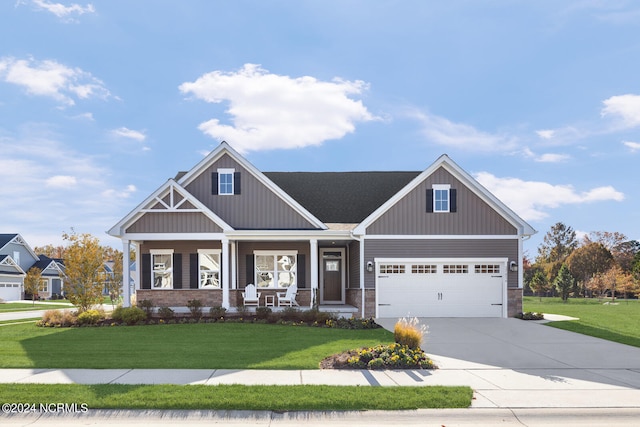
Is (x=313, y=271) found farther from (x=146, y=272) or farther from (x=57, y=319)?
(x=57, y=319)

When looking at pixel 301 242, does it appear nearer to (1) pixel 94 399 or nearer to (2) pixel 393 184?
(2) pixel 393 184

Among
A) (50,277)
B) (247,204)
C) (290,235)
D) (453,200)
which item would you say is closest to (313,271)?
(290,235)

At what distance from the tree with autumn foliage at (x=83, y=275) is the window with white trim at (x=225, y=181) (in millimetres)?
5665

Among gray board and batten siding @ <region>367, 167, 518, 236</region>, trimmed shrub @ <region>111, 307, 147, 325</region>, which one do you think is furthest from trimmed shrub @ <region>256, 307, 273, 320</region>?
gray board and batten siding @ <region>367, 167, 518, 236</region>

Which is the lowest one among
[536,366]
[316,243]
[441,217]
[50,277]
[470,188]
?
[50,277]

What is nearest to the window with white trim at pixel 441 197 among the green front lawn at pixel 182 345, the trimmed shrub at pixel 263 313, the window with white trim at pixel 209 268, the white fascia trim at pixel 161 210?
the green front lawn at pixel 182 345

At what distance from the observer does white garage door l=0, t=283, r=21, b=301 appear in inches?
1868

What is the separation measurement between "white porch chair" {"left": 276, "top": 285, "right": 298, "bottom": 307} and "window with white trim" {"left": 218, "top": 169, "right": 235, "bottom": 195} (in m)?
4.66

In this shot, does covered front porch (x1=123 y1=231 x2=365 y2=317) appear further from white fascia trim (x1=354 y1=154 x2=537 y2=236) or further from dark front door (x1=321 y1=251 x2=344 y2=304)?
white fascia trim (x1=354 y1=154 x2=537 y2=236)

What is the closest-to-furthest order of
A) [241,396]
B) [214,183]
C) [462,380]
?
[241,396] < [462,380] < [214,183]

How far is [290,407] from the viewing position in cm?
725

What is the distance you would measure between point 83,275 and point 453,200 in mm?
15026

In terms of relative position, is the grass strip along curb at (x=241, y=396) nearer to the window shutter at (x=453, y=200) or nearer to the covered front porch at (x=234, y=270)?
the covered front porch at (x=234, y=270)

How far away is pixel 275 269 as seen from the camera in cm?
2211
